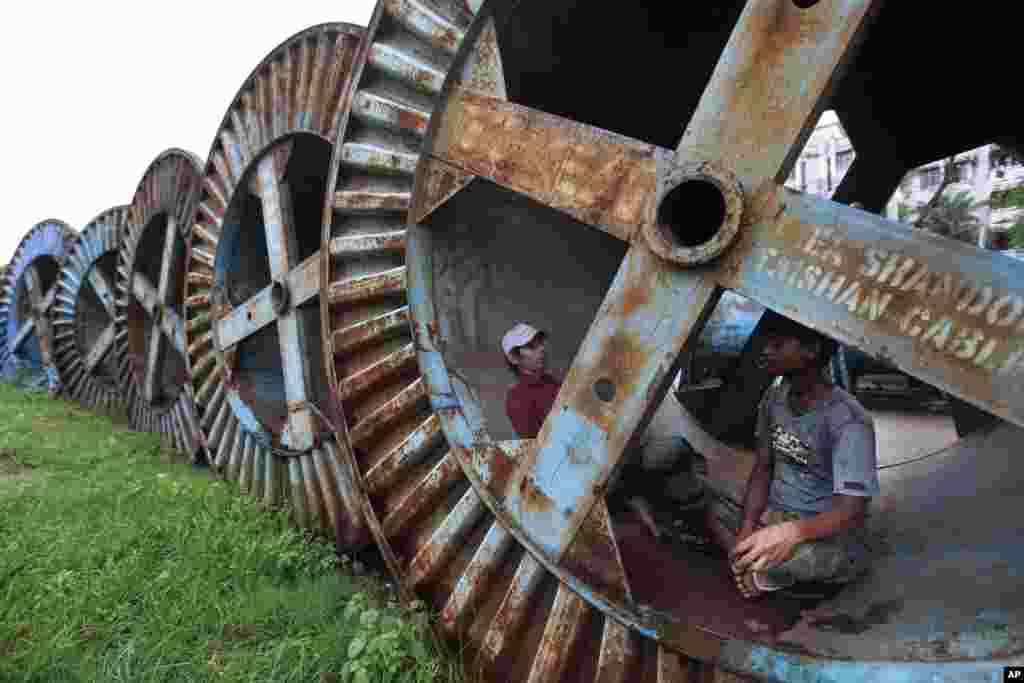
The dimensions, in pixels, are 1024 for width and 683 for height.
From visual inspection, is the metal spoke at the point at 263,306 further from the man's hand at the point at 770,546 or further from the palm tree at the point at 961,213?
the palm tree at the point at 961,213

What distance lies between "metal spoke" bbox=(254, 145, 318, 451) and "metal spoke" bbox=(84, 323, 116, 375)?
444 centimetres

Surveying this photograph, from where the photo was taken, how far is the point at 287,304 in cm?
359

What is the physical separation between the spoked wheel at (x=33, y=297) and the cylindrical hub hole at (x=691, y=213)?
7657 millimetres

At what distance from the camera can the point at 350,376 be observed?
2758 millimetres

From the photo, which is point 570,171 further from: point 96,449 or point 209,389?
point 96,449

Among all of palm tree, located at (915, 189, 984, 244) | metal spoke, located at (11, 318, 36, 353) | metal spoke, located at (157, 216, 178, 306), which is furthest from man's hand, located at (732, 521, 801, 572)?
palm tree, located at (915, 189, 984, 244)

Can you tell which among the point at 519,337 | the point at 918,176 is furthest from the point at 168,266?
the point at 918,176

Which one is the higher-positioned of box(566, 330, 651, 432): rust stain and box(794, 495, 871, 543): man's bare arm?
box(566, 330, 651, 432): rust stain

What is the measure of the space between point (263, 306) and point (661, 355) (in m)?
2.62

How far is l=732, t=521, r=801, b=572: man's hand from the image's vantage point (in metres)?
1.91

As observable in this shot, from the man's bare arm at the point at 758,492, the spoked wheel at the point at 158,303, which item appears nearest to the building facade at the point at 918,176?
the spoked wheel at the point at 158,303

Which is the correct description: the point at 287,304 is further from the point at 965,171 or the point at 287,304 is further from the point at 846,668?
the point at 965,171

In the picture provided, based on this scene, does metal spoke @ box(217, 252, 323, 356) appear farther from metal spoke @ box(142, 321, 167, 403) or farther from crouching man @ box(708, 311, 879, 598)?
crouching man @ box(708, 311, 879, 598)

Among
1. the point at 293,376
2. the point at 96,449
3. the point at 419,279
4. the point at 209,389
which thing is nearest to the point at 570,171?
the point at 419,279
